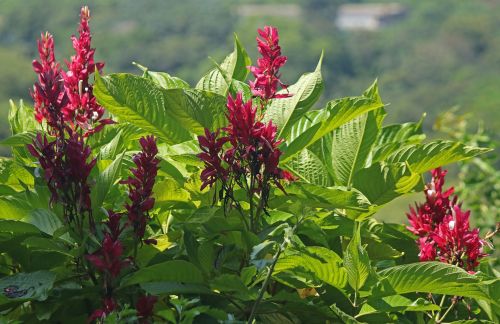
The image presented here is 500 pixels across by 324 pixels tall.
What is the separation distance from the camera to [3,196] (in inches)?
57.0

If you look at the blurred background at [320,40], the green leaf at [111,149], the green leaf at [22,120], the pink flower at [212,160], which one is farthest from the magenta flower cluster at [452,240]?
the blurred background at [320,40]

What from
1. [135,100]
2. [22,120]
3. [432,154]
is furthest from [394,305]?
[22,120]

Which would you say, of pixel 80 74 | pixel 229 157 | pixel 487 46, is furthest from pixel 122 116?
pixel 487 46

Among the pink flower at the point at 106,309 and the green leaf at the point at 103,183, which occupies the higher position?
the green leaf at the point at 103,183

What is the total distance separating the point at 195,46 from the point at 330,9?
16.0 meters

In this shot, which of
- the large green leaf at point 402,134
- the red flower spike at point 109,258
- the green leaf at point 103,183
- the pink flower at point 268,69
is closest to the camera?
the red flower spike at point 109,258

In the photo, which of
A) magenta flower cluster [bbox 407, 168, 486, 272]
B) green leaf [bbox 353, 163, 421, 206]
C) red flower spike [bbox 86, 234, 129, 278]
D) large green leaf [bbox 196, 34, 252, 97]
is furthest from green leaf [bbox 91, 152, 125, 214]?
magenta flower cluster [bbox 407, 168, 486, 272]

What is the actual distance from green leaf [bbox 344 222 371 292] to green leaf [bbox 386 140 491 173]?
26 cm

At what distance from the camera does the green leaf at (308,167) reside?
1588mm

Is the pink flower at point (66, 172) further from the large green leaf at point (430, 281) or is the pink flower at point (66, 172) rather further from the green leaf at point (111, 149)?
the large green leaf at point (430, 281)

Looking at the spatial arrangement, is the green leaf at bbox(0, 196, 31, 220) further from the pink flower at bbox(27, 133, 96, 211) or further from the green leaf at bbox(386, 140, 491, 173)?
the green leaf at bbox(386, 140, 491, 173)

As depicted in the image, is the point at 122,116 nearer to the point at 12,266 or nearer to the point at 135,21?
the point at 12,266

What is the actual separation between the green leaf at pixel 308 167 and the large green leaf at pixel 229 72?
17 cm

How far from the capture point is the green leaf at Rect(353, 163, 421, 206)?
1489 mm
